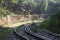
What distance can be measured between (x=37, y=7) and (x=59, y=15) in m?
53.0

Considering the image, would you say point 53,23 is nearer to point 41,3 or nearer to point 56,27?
point 56,27

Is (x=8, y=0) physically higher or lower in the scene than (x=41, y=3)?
higher

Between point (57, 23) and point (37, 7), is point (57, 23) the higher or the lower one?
the higher one

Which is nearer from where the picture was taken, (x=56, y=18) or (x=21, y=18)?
(x=56, y=18)

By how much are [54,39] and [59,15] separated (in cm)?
707

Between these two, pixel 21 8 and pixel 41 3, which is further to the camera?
pixel 41 3

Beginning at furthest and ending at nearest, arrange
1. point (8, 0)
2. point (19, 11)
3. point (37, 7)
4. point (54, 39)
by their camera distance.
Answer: point (37, 7), point (19, 11), point (8, 0), point (54, 39)

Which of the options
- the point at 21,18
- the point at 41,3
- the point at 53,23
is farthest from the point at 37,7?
the point at 53,23

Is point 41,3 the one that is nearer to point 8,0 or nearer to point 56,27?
point 8,0

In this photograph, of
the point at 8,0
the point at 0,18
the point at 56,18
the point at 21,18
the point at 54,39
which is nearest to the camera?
the point at 54,39

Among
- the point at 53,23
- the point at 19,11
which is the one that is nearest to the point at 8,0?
the point at 19,11

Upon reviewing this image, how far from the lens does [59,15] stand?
2005 centimetres

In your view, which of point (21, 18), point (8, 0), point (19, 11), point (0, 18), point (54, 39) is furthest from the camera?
point (19, 11)

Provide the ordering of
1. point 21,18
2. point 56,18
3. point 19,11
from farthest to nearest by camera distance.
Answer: point 19,11 < point 21,18 < point 56,18
